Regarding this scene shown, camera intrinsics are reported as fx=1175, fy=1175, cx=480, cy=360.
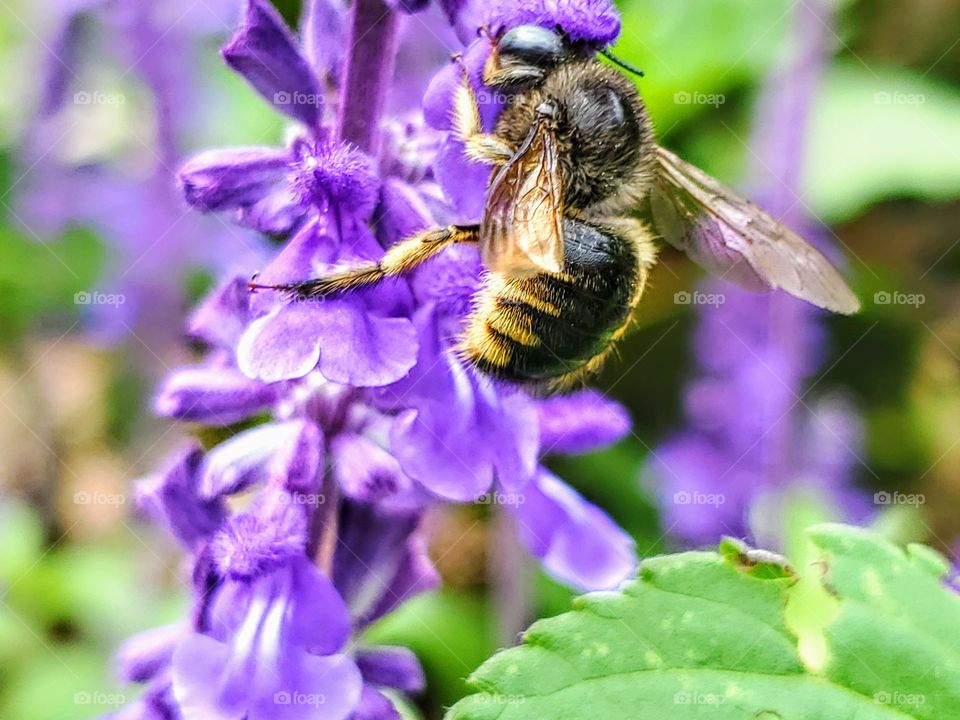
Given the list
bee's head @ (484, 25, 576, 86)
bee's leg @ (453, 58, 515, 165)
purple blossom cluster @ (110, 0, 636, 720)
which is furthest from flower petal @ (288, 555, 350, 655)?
bee's head @ (484, 25, 576, 86)

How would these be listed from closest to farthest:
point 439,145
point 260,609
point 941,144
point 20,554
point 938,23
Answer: point 260,609
point 439,145
point 20,554
point 941,144
point 938,23

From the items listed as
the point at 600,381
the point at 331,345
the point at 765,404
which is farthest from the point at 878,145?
the point at 331,345

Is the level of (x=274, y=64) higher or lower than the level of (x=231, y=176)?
higher

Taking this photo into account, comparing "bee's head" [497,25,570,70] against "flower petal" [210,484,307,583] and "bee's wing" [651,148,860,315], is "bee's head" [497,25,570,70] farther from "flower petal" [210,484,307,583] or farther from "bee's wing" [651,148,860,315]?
"flower petal" [210,484,307,583]

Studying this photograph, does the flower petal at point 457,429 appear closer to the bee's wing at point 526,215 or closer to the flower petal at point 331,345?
the flower petal at point 331,345

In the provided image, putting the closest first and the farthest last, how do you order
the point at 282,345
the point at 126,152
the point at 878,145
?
1. the point at 282,345
2. the point at 126,152
3. the point at 878,145

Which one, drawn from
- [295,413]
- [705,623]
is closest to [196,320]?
[295,413]

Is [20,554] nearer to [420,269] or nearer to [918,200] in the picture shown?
[420,269]

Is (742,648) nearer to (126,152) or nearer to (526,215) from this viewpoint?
(526,215)
